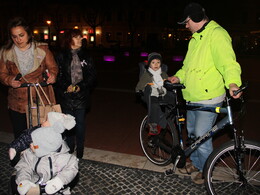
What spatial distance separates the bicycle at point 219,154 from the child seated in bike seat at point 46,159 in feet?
5.34

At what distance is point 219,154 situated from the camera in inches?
121

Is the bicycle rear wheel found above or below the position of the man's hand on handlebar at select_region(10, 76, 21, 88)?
below

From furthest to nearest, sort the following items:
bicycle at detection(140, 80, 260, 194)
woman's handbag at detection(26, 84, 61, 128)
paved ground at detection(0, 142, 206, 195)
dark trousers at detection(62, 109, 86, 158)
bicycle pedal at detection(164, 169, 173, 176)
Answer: dark trousers at detection(62, 109, 86, 158) → bicycle pedal at detection(164, 169, 173, 176) → paved ground at detection(0, 142, 206, 195) → woman's handbag at detection(26, 84, 61, 128) → bicycle at detection(140, 80, 260, 194)

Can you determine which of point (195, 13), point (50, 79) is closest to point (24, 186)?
point (50, 79)

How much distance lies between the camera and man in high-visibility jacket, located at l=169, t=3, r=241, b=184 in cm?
304

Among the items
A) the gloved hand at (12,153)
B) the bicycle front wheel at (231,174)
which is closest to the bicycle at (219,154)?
the bicycle front wheel at (231,174)

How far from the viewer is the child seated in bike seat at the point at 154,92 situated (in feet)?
13.0

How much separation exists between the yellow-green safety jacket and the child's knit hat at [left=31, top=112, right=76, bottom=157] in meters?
1.64

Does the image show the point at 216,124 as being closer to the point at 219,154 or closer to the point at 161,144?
the point at 219,154

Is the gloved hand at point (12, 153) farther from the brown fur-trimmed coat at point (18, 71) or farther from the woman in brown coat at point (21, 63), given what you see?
the brown fur-trimmed coat at point (18, 71)

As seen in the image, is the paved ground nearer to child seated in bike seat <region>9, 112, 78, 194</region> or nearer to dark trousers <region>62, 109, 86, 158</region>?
dark trousers <region>62, 109, 86, 158</region>

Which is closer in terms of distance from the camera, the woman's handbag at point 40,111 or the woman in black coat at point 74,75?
the woman's handbag at point 40,111

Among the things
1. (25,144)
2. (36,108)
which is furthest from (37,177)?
(36,108)

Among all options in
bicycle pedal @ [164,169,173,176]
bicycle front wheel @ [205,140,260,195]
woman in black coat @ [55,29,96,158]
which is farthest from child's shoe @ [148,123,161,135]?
woman in black coat @ [55,29,96,158]
